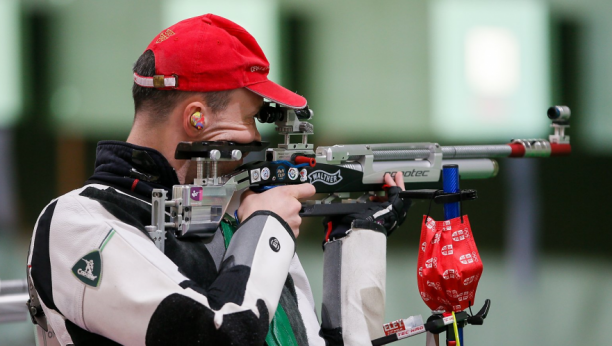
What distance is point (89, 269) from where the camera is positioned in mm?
1056

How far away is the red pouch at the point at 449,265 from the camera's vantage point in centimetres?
151

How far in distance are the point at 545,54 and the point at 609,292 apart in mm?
1563

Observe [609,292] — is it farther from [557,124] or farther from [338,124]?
[557,124]

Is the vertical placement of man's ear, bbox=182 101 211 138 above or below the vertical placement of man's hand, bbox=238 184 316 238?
above

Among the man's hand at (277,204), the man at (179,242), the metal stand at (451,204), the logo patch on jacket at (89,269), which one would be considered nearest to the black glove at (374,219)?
the man at (179,242)

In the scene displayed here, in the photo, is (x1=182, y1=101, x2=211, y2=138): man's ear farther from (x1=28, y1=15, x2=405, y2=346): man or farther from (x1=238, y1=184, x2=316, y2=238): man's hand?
(x1=238, y1=184, x2=316, y2=238): man's hand

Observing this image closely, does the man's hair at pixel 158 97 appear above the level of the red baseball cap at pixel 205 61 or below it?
below

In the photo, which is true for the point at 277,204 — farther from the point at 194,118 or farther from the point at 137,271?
the point at 137,271

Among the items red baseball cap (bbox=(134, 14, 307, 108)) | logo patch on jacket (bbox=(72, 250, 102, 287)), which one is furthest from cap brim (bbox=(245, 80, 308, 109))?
logo patch on jacket (bbox=(72, 250, 102, 287))

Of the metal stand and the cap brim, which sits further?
the metal stand

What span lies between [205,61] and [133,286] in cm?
48

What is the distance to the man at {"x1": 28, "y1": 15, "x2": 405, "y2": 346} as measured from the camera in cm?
104

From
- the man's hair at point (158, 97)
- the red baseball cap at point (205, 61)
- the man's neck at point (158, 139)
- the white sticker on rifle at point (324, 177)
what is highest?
the red baseball cap at point (205, 61)

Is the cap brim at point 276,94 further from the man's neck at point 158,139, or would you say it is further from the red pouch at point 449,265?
the red pouch at point 449,265
